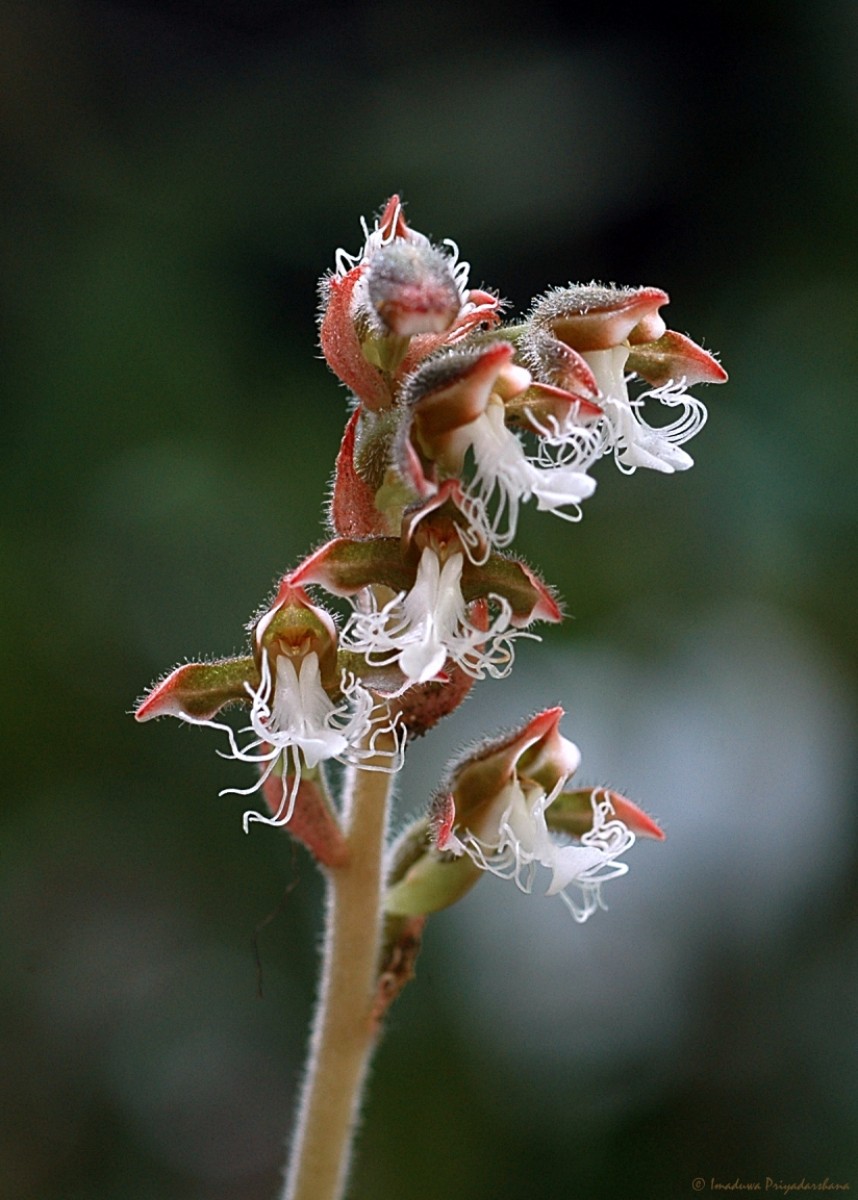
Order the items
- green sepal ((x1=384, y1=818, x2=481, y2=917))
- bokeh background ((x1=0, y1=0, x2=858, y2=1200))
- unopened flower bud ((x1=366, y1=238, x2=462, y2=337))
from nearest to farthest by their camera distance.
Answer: unopened flower bud ((x1=366, y1=238, x2=462, y2=337)), green sepal ((x1=384, y1=818, x2=481, y2=917)), bokeh background ((x1=0, y1=0, x2=858, y2=1200))

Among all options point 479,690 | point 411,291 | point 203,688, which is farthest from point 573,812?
point 479,690

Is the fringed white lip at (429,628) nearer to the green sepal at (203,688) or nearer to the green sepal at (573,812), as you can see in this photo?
the green sepal at (203,688)

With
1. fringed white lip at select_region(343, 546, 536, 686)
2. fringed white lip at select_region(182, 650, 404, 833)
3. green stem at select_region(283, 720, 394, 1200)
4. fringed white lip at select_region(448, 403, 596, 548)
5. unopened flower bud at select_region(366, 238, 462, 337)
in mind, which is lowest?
green stem at select_region(283, 720, 394, 1200)

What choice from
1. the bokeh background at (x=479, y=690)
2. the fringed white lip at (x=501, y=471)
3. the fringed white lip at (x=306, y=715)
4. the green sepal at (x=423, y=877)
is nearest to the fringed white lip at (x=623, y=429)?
the fringed white lip at (x=501, y=471)

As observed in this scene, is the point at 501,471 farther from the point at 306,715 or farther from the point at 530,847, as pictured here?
the point at 530,847

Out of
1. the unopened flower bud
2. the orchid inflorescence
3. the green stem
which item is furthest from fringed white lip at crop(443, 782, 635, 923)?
the unopened flower bud

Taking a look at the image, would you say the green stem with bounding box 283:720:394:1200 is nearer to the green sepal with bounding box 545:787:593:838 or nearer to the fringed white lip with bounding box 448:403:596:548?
the green sepal with bounding box 545:787:593:838

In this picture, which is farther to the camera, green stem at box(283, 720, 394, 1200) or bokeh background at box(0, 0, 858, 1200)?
bokeh background at box(0, 0, 858, 1200)

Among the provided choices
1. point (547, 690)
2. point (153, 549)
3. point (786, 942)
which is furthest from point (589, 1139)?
point (153, 549)

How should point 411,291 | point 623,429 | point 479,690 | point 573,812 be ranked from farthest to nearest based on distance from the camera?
point 479,690 → point 573,812 → point 623,429 → point 411,291
